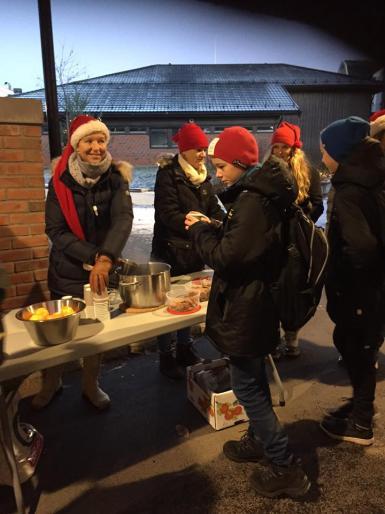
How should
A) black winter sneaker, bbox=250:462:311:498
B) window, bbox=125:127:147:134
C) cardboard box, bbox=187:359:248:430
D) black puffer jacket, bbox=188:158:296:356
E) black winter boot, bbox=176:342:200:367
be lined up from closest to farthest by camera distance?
black puffer jacket, bbox=188:158:296:356 < black winter sneaker, bbox=250:462:311:498 < cardboard box, bbox=187:359:248:430 < black winter boot, bbox=176:342:200:367 < window, bbox=125:127:147:134

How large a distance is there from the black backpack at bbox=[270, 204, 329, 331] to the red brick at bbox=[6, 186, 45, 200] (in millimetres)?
2063

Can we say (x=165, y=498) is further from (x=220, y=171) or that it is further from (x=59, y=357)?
(x=220, y=171)

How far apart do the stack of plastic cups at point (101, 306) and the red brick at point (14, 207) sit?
1281 mm

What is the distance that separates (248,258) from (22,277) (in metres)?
2.12

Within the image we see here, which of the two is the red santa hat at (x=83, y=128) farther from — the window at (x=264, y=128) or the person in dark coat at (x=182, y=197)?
the window at (x=264, y=128)

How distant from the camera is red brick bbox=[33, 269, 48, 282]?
3121 millimetres

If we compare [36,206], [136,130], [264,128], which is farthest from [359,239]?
[264,128]

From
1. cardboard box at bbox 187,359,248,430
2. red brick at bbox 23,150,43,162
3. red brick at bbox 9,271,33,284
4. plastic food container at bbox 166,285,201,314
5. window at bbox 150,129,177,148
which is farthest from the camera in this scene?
window at bbox 150,129,177,148

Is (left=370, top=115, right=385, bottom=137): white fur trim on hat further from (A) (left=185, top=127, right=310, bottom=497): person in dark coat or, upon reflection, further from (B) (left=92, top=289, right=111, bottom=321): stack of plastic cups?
(B) (left=92, top=289, right=111, bottom=321): stack of plastic cups

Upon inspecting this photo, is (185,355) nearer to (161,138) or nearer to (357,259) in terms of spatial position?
(357,259)

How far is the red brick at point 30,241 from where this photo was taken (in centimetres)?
299

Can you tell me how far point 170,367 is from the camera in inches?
128

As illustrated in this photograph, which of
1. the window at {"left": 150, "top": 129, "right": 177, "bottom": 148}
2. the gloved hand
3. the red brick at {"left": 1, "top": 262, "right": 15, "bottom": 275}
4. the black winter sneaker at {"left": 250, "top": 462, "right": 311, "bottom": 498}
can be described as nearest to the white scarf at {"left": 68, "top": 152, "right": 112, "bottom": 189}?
the gloved hand

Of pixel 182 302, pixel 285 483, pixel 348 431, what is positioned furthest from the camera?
pixel 348 431
